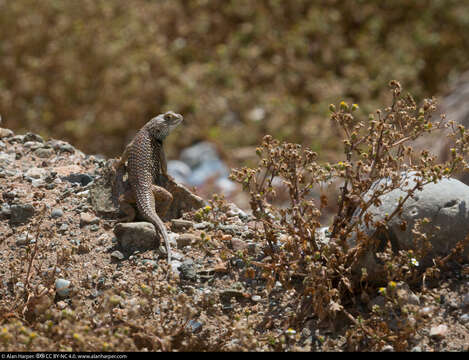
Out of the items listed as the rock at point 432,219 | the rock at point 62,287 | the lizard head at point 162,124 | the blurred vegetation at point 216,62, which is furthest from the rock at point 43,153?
the blurred vegetation at point 216,62

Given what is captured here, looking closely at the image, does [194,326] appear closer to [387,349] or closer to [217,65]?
[387,349]

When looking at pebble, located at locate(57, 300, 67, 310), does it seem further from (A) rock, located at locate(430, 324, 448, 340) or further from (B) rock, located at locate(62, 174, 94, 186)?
(A) rock, located at locate(430, 324, 448, 340)

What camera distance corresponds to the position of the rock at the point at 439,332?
11.6 ft

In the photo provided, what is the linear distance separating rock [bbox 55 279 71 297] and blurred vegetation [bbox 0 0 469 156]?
16.1 feet

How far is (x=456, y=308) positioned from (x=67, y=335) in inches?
92.5

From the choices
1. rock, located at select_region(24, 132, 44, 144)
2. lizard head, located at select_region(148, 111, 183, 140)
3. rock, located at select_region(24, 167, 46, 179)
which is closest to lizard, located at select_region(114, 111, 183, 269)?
lizard head, located at select_region(148, 111, 183, 140)

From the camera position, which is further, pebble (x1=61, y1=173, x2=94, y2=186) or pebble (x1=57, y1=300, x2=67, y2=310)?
pebble (x1=61, y1=173, x2=94, y2=186)

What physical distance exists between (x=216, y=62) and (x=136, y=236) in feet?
20.7

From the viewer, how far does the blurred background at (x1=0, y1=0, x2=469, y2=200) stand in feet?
29.0

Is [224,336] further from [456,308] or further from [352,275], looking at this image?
[456,308]

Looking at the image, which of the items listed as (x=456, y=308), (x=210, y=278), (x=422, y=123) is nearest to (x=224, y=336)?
(x=210, y=278)

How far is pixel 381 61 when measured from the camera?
9.79 m

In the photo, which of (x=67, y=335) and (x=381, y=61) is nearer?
(x=67, y=335)

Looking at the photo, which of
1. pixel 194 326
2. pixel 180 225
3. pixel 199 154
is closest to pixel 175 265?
pixel 180 225
